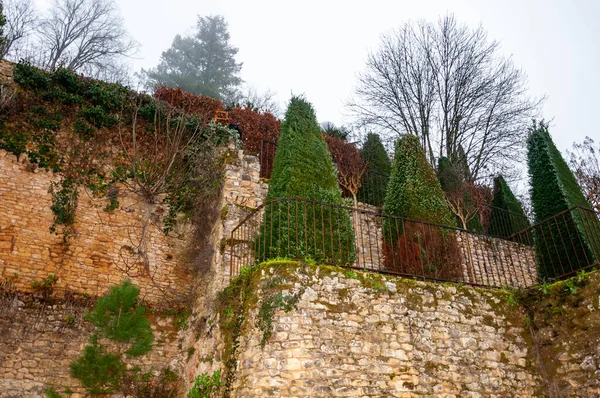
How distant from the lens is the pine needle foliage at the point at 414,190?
1042cm

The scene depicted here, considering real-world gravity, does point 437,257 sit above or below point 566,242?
below

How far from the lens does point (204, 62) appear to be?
28188 millimetres

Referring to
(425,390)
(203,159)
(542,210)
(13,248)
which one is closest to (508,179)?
(542,210)

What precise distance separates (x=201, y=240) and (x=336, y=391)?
5.02 m

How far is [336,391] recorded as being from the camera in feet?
18.8

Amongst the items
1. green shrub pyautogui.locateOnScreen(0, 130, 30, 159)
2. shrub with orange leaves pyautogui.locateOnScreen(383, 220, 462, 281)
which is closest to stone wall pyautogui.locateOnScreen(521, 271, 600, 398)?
shrub with orange leaves pyautogui.locateOnScreen(383, 220, 462, 281)

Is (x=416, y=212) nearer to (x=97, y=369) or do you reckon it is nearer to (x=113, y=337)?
(x=113, y=337)

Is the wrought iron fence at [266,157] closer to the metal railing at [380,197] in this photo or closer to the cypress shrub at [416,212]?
the metal railing at [380,197]

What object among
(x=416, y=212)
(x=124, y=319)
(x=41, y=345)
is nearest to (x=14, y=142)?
(x=41, y=345)

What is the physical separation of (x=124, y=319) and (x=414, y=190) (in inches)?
260

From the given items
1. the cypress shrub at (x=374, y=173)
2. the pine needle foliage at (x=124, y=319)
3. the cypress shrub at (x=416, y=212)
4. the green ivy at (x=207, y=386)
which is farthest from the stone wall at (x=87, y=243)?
the cypress shrub at (x=374, y=173)

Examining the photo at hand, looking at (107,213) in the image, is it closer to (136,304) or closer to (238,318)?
(136,304)

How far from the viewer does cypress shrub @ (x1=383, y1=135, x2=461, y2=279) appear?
360 inches

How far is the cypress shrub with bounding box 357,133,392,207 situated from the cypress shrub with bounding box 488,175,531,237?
3.78 m
